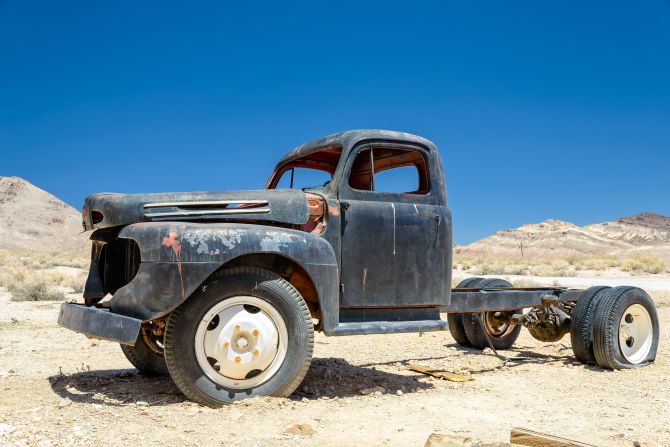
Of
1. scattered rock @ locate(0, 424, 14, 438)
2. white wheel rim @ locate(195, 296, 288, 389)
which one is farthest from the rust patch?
scattered rock @ locate(0, 424, 14, 438)

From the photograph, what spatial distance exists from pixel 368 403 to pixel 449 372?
1864mm

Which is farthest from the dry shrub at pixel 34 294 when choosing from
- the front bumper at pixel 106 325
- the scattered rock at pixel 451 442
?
the scattered rock at pixel 451 442

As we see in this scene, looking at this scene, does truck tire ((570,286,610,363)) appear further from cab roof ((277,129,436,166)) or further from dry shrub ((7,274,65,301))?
dry shrub ((7,274,65,301))

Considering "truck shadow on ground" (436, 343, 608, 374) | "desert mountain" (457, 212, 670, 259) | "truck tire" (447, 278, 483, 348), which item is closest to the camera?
"truck shadow on ground" (436, 343, 608, 374)

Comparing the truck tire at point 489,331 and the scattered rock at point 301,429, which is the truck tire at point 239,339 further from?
the truck tire at point 489,331

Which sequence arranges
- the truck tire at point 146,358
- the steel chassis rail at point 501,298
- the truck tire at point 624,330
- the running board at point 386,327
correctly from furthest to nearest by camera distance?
the truck tire at point 624,330
the steel chassis rail at point 501,298
the truck tire at point 146,358
the running board at point 386,327

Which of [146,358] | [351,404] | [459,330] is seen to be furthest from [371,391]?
[459,330]

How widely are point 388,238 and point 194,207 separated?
1627mm

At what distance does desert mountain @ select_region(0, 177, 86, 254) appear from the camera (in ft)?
250

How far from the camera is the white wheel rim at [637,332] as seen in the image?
6.94m

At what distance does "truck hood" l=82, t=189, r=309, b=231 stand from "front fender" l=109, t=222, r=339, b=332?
0.17 metres

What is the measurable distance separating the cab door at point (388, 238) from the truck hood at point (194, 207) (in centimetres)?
51

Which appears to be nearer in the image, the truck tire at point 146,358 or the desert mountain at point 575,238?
the truck tire at point 146,358

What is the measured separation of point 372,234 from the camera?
208 inches
